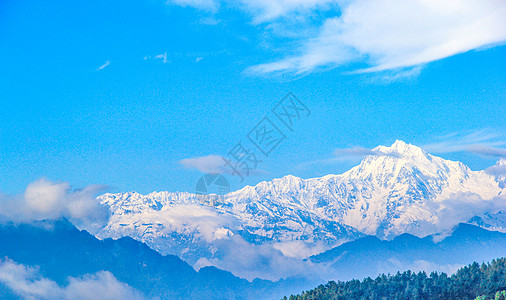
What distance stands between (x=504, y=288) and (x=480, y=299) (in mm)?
22749

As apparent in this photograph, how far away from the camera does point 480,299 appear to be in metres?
180

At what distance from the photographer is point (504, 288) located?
19725 centimetres

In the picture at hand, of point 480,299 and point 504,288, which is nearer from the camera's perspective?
point 480,299
